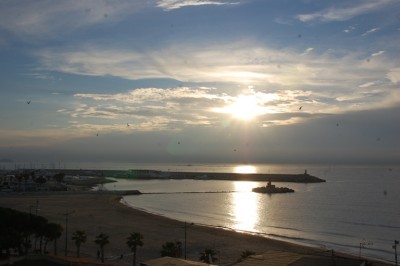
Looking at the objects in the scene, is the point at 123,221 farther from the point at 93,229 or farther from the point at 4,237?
the point at 4,237

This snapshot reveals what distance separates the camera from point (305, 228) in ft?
140

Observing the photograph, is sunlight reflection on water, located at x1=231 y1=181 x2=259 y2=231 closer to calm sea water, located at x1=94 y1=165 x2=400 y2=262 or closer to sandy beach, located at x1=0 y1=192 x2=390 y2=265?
calm sea water, located at x1=94 y1=165 x2=400 y2=262

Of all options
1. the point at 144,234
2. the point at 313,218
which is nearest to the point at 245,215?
the point at 313,218

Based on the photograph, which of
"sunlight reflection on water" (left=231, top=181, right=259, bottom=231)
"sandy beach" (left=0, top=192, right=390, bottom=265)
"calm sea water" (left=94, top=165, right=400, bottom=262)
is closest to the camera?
"sandy beach" (left=0, top=192, right=390, bottom=265)

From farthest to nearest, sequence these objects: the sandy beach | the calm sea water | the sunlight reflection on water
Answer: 1. the sunlight reflection on water
2. the calm sea water
3. the sandy beach

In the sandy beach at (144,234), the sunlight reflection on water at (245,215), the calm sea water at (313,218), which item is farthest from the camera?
the sunlight reflection on water at (245,215)

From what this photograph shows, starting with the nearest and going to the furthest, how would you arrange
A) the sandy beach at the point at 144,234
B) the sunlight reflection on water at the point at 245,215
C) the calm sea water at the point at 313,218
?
the sandy beach at the point at 144,234 → the calm sea water at the point at 313,218 → the sunlight reflection on water at the point at 245,215

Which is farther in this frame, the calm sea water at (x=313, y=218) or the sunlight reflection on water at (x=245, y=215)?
the sunlight reflection on water at (x=245, y=215)

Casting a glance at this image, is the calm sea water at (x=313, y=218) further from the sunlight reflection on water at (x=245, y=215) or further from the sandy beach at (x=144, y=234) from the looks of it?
the sandy beach at (x=144, y=234)

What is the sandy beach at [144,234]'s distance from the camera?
94.7 ft

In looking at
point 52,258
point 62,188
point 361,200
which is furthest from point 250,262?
point 62,188

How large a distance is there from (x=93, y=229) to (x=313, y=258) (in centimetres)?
2513

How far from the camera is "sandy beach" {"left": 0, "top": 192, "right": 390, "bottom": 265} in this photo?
28.9 m

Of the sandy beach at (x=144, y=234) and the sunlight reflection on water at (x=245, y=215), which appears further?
the sunlight reflection on water at (x=245, y=215)
